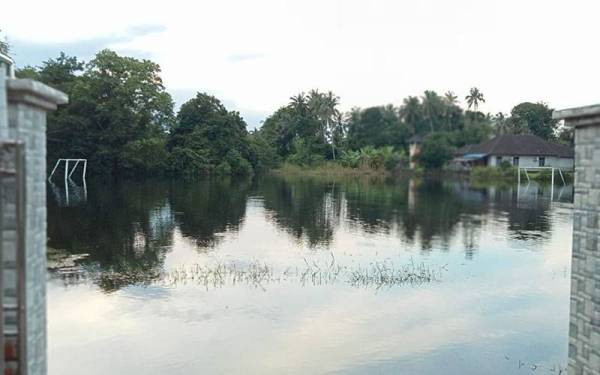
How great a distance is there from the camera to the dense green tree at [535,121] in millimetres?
68944

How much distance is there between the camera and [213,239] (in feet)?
69.3

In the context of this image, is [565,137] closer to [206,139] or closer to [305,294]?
[206,139]

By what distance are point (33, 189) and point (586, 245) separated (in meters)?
5.83

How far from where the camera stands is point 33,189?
17.9 ft

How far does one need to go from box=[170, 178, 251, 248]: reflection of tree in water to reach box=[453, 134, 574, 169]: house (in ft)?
103

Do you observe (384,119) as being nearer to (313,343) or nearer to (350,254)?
(350,254)

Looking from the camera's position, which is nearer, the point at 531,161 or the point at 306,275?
the point at 306,275

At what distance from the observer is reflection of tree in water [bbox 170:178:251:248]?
22.4m

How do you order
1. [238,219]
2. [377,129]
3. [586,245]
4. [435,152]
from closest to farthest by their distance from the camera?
[586,245] < [238,219] < [435,152] < [377,129]

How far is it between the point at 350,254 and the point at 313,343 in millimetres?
8261

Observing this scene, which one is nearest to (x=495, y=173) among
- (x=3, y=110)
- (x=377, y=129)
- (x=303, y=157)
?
(x=377, y=129)

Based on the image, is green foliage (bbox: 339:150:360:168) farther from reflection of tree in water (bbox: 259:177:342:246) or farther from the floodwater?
the floodwater

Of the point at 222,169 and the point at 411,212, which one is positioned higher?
the point at 222,169

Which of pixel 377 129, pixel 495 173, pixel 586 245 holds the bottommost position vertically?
pixel 586 245
